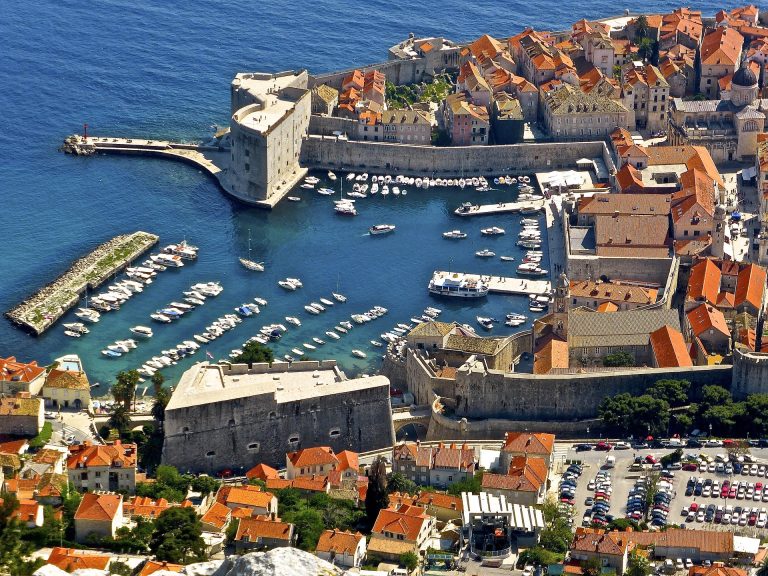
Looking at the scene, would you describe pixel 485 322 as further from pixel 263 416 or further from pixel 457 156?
pixel 457 156

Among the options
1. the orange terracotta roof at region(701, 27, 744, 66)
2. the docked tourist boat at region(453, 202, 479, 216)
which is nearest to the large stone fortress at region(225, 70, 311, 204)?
the docked tourist boat at region(453, 202, 479, 216)

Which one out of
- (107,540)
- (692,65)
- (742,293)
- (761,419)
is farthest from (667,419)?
(692,65)

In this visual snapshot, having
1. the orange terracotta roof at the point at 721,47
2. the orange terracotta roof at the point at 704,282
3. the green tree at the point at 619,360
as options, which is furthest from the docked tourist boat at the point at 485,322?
the orange terracotta roof at the point at 721,47

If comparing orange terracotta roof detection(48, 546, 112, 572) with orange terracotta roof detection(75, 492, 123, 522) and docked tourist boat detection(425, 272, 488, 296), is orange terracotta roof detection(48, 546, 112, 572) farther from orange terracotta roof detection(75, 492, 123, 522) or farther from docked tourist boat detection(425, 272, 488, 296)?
docked tourist boat detection(425, 272, 488, 296)

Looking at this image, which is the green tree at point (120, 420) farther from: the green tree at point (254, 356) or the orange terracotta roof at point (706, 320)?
the orange terracotta roof at point (706, 320)

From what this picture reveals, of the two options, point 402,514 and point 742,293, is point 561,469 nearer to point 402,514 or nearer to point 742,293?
point 402,514

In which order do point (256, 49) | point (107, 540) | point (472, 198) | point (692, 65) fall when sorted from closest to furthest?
point (107, 540)
point (472, 198)
point (692, 65)
point (256, 49)

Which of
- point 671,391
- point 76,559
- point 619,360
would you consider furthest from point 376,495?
point 619,360
